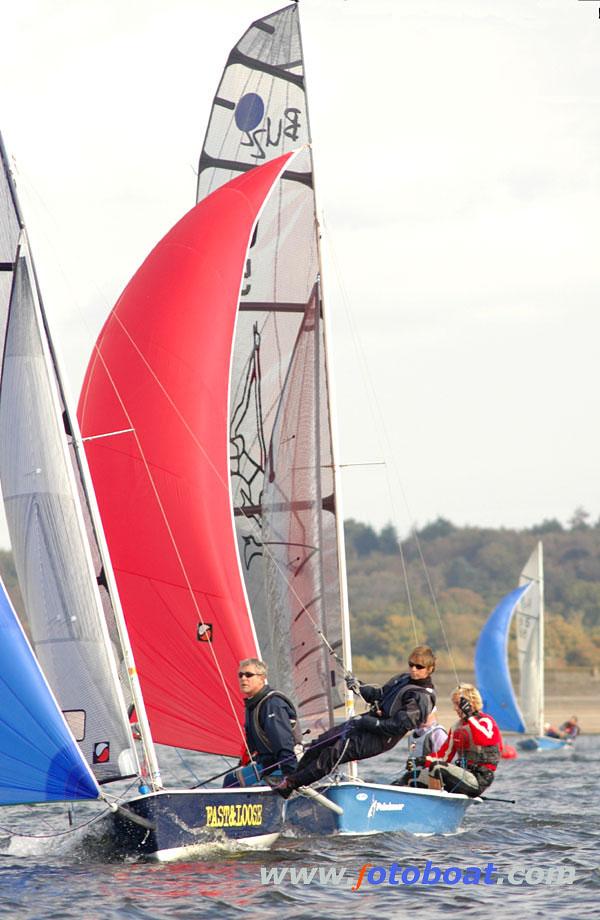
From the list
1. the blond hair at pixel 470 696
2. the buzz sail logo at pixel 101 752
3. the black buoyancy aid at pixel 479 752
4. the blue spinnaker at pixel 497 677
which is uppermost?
the blond hair at pixel 470 696

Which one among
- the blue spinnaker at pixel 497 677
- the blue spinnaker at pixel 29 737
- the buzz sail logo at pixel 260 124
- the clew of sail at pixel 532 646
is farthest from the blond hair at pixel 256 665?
the clew of sail at pixel 532 646

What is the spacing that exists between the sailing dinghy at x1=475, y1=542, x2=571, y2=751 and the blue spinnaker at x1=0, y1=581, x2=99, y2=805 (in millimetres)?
28672

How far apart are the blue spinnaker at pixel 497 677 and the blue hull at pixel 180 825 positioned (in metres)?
27.9

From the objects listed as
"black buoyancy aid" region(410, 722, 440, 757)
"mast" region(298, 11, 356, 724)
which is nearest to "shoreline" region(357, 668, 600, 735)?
"mast" region(298, 11, 356, 724)

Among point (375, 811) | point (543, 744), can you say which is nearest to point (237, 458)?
point (375, 811)

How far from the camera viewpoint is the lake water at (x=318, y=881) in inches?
394

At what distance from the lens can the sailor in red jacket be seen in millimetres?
13852

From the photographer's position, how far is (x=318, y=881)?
1106cm

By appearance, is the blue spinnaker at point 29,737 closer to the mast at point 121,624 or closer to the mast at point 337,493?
the mast at point 121,624

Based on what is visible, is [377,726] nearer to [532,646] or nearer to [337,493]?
[337,493]

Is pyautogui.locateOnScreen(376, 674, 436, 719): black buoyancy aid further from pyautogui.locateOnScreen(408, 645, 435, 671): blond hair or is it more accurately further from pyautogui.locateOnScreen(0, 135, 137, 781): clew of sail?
pyautogui.locateOnScreen(0, 135, 137, 781): clew of sail

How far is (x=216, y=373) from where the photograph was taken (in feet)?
49.7

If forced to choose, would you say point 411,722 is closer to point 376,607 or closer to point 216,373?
point 216,373

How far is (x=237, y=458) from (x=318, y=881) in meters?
6.10
